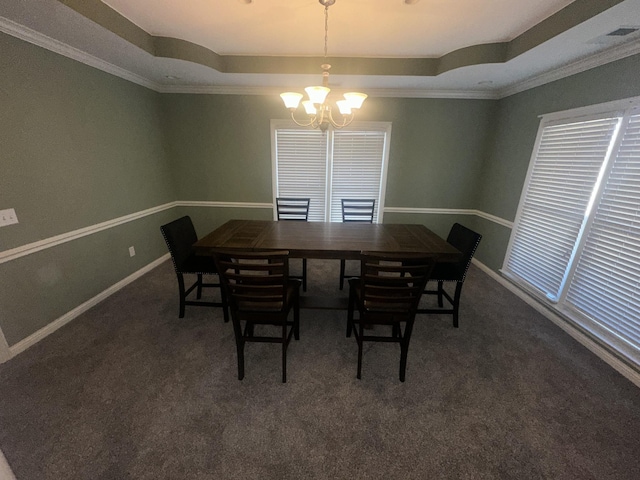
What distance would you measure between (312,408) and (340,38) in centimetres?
311

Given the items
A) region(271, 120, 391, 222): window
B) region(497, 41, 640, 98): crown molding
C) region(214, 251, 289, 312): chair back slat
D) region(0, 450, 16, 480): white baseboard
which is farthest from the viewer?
region(271, 120, 391, 222): window

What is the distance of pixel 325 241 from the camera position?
232cm

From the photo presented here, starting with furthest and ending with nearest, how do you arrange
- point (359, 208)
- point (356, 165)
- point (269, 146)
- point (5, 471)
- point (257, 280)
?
1. point (356, 165)
2. point (269, 146)
3. point (359, 208)
4. point (257, 280)
5. point (5, 471)

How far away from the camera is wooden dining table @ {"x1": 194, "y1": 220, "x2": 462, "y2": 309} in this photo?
214 centimetres

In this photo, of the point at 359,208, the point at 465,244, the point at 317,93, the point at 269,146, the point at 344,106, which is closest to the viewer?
the point at 317,93

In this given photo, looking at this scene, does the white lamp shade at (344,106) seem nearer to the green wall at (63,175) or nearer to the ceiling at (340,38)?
the ceiling at (340,38)

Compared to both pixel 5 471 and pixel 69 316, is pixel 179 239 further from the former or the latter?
pixel 5 471

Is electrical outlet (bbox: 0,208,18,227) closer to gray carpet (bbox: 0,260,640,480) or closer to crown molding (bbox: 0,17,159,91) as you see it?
gray carpet (bbox: 0,260,640,480)

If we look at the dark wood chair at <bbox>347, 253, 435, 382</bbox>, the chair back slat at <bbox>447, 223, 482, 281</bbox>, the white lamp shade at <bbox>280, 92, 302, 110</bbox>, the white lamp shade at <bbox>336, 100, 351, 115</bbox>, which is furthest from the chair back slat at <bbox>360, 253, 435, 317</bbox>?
the white lamp shade at <bbox>280, 92, 302, 110</bbox>

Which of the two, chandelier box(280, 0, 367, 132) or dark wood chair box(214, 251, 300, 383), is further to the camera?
chandelier box(280, 0, 367, 132)

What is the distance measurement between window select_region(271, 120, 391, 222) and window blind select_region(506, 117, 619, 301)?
71.5 inches

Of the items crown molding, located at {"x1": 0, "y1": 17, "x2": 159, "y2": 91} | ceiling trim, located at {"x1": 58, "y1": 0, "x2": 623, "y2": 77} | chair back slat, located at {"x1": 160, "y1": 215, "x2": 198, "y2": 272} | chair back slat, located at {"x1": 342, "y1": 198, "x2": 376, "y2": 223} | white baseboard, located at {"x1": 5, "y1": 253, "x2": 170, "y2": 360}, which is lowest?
white baseboard, located at {"x1": 5, "y1": 253, "x2": 170, "y2": 360}

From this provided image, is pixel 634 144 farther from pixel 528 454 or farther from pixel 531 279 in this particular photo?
pixel 528 454

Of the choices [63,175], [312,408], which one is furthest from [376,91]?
[312,408]
